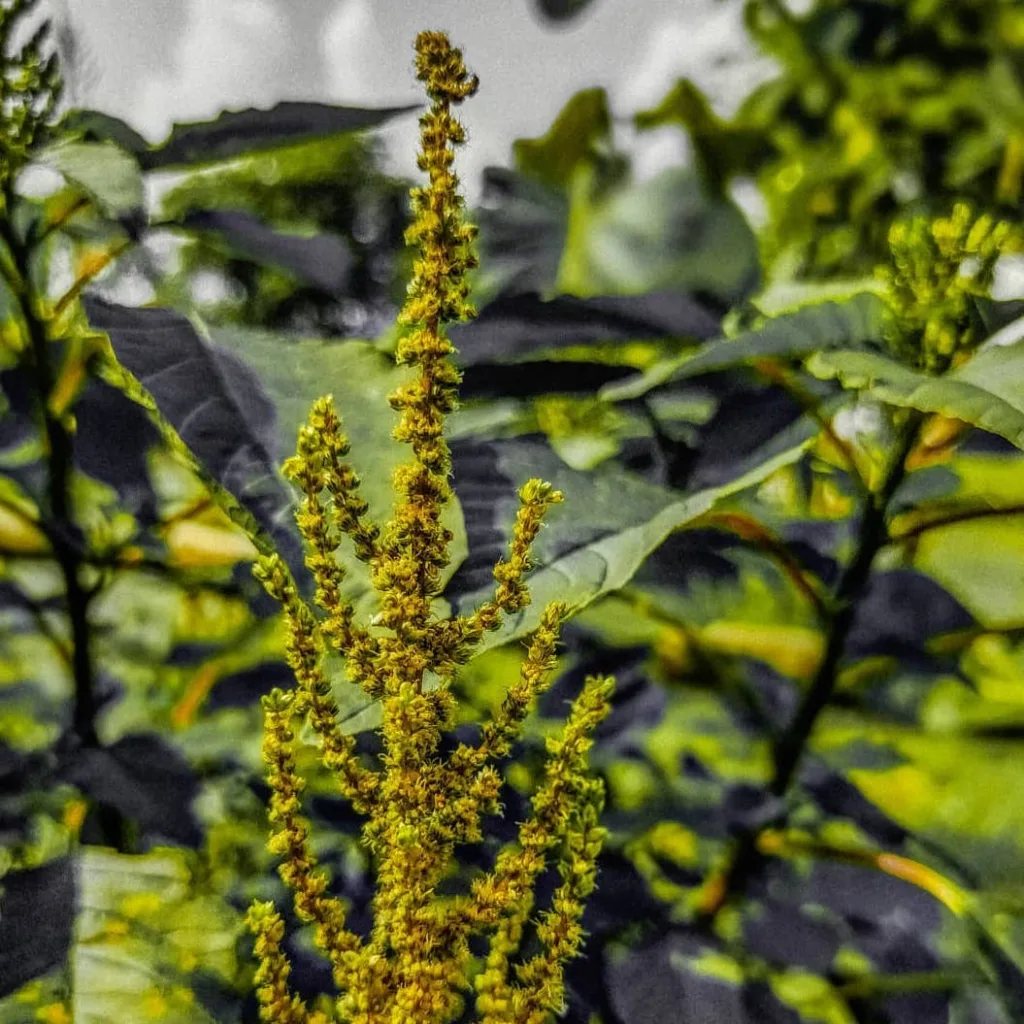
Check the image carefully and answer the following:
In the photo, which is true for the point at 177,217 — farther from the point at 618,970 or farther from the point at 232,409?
the point at 618,970

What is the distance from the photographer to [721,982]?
0.41 m

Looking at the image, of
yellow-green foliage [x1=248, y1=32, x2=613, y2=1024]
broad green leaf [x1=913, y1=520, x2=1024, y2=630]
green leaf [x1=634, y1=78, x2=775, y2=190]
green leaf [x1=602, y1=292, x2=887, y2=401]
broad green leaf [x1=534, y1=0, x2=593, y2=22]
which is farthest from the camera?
green leaf [x1=634, y1=78, x2=775, y2=190]

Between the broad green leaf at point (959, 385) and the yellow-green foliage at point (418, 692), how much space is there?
0.16 metres

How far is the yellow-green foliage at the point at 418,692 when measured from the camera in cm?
28

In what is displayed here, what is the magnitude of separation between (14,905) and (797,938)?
360 millimetres

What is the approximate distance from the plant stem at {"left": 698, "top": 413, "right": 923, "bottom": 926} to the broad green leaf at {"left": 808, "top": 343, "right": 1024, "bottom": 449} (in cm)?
4

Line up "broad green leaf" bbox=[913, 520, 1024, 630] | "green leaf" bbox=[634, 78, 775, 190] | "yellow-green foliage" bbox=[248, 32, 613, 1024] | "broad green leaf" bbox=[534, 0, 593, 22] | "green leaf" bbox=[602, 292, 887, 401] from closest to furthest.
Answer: "yellow-green foliage" bbox=[248, 32, 613, 1024], "green leaf" bbox=[602, 292, 887, 401], "broad green leaf" bbox=[913, 520, 1024, 630], "broad green leaf" bbox=[534, 0, 593, 22], "green leaf" bbox=[634, 78, 775, 190]

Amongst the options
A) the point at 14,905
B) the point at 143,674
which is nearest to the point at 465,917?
the point at 14,905

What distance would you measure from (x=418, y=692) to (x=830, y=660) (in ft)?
0.80

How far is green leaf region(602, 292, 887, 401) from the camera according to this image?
1.28 ft

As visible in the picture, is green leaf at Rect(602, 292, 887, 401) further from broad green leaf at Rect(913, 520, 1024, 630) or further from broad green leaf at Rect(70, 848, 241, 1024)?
broad green leaf at Rect(70, 848, 241, 1024)

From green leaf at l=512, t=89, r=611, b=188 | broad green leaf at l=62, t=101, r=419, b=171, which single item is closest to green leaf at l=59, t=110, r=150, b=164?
broad green leaf at l=62, t=101, r=419, b=171

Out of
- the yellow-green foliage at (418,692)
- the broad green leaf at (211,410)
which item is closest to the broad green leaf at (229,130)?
the broad green leaf at (211,410)

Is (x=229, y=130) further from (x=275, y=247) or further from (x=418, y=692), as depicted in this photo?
(x=418, y=692)
